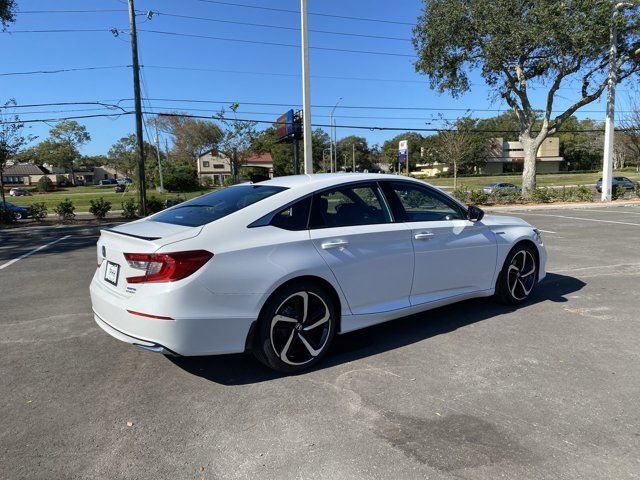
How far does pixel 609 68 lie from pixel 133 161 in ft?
268

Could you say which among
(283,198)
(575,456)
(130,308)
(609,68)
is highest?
(609,68)

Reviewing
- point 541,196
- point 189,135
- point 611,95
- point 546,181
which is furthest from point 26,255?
point 189,135

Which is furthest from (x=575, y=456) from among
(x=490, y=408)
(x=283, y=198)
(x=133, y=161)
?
(x=133, y=161)

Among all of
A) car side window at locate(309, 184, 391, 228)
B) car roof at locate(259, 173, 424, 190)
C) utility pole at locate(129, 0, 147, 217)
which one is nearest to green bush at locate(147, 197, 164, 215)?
utility pole at locate(129, 0, 147, 217)

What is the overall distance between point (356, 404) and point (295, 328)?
0.75m

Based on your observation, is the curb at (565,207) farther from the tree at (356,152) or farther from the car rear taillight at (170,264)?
the tree at (356,152)

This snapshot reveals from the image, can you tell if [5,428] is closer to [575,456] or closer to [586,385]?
[575,456]

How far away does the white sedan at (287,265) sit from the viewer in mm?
3170

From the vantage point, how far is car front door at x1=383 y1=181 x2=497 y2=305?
14.1ft

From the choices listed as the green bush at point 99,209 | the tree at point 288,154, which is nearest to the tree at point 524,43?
the green bush at point 99,209

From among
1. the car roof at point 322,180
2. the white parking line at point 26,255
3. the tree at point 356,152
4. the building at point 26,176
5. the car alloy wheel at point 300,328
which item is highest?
the tree at point 356,152

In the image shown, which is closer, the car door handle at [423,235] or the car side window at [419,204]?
the car door handle at [423,235]

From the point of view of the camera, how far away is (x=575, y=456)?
257 centimetres

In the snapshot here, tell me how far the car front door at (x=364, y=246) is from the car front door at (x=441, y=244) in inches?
5.2
